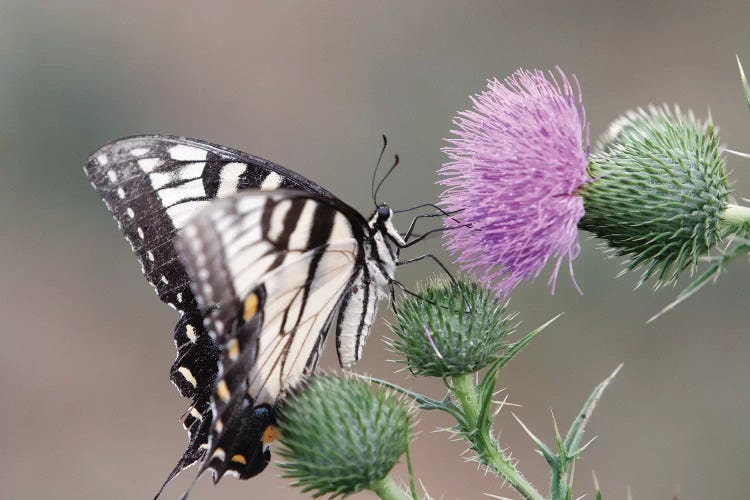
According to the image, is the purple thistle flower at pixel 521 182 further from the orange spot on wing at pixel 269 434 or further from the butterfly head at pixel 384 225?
the orange spot on wing at pixel 269 434

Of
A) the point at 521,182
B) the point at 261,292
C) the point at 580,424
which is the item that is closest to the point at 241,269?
the point at 261,292

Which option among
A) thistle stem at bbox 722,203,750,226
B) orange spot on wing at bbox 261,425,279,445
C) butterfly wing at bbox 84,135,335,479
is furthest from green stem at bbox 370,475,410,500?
thistle stem at bbox 722,203,750,226

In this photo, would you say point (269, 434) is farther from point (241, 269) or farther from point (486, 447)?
point (486, 447)

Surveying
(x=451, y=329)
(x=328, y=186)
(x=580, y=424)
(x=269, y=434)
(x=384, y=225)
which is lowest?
(x=580, y=424)

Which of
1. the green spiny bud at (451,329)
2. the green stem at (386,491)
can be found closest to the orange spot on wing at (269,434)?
the green stem at (386,491)

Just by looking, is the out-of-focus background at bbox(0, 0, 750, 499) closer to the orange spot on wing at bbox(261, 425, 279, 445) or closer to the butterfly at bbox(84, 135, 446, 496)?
the butterfly at bbox(84, 135, 446, 496)

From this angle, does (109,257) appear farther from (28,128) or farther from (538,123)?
(538,123)
